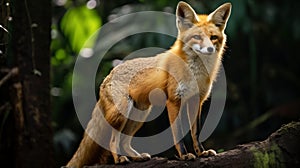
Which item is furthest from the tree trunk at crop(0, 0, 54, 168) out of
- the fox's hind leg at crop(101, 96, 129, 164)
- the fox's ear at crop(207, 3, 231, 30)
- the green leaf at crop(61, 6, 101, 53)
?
the green leaf at crop(61, 6, 101, 53)

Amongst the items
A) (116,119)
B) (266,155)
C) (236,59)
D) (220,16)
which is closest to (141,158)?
(116,119)

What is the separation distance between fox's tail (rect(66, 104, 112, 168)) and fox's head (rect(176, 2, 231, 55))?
2.91ft

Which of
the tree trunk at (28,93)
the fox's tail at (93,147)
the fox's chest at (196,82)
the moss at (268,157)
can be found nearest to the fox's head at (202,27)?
the fox's chest at (196,82)

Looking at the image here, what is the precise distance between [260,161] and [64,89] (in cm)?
577

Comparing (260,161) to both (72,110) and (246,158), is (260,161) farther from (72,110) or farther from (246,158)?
(72,110)

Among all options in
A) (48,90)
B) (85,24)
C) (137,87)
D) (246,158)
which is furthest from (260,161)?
(85,24)

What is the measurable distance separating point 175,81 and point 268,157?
86 cm

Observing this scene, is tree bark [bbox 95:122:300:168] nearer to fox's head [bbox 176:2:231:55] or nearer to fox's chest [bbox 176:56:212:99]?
fox's chest [bbox 176:56:212:99]

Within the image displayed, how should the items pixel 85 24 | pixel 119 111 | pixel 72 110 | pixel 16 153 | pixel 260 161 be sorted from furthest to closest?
pixel 72 110 < pixel 85 24 < pixel 16 153 < pixel 119 111 < pixel 260 161

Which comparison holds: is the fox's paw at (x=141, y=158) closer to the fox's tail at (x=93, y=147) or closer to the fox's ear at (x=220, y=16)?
the fox's tail at (x=93, y=147)

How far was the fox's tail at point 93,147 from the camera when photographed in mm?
4465

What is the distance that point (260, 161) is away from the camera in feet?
12.9

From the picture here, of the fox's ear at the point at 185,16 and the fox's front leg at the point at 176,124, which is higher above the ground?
the fox's ear at the point at 185,16

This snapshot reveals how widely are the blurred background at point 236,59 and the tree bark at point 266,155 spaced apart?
148 inches
